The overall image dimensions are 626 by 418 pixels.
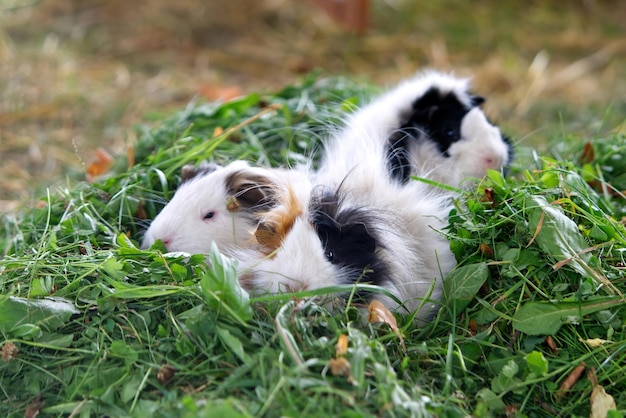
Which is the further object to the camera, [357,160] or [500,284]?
[357,160]

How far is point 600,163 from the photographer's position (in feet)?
8.64

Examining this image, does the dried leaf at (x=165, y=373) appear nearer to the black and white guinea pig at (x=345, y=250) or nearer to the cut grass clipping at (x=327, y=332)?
the cut grass clipping at (x=327, y=332)

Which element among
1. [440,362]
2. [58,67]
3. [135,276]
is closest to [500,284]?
[440,362]

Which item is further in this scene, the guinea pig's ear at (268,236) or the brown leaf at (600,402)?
the guinea pig's ear at (268,236)

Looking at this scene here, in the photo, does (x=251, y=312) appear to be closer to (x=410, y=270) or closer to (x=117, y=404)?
(x=117, y=404)

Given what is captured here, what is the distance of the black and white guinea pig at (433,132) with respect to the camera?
251 centimetres

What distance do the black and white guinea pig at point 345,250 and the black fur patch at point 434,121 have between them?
0.61 meters

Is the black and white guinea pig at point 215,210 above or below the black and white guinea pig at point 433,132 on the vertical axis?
below

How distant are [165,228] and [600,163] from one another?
5.21 feet

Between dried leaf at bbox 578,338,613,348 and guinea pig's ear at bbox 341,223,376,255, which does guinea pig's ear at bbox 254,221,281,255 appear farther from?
dried leaf at bbox 578,338,613,348

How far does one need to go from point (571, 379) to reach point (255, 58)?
3.73m

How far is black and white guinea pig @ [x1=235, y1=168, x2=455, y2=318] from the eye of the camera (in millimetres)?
1738

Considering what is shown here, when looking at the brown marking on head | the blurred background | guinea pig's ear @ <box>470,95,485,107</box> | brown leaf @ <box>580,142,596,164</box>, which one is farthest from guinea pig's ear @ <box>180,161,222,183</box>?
brown leaf @ <box>580,142,596,164</box>

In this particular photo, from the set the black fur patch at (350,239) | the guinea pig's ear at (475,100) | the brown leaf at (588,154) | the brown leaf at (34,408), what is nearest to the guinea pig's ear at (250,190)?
the black fur patch at (350,239)
